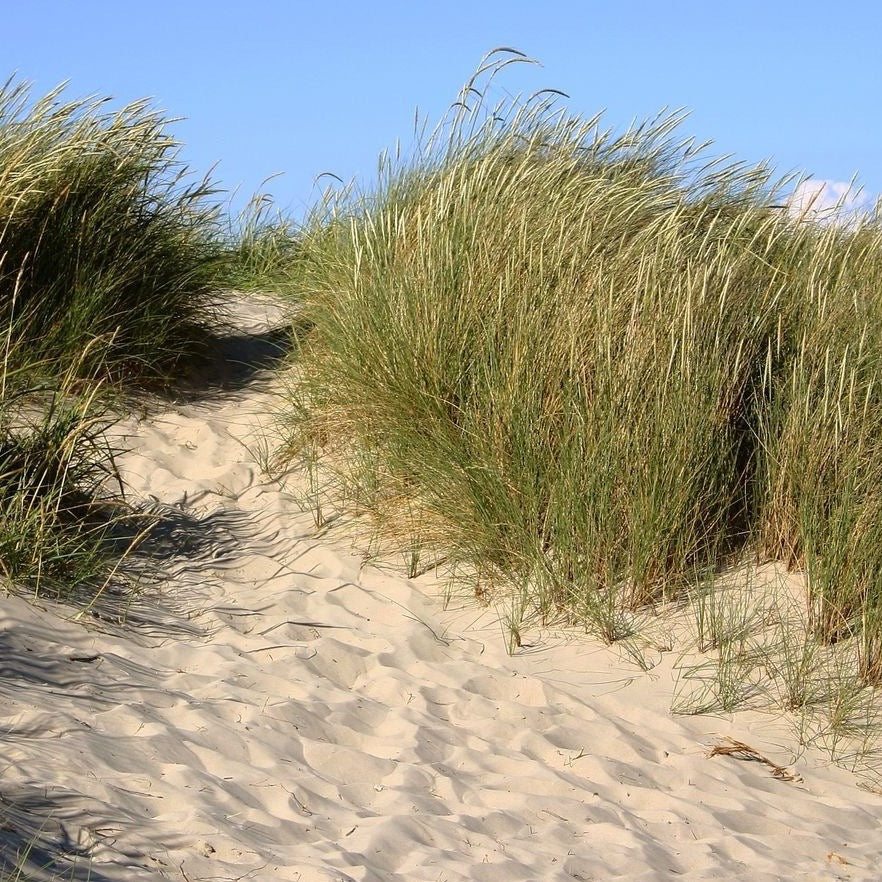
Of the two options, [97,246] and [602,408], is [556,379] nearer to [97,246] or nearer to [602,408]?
[602,408]

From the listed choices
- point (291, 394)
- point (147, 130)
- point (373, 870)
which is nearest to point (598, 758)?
point (373, 870)

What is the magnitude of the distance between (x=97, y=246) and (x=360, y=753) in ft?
11.6

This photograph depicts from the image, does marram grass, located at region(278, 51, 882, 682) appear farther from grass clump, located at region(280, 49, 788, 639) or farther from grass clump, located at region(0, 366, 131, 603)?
grass clump, located at region(0, 366, 131, 603)

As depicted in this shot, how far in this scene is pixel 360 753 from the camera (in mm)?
2971

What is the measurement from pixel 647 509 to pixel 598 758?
1073 millimetres

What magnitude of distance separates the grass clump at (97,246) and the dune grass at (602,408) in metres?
0.96

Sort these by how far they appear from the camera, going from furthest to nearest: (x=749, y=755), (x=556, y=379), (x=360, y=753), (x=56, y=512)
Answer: (x=556, y=379)
(x=56, y=512)
(x=749, y=755)
(x=360, y=753)

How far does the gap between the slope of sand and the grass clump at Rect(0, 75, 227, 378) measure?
155 centimetres

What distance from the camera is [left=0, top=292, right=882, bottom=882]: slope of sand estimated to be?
2375mm

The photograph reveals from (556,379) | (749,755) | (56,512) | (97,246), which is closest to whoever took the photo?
(749,755)

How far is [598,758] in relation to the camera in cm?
314

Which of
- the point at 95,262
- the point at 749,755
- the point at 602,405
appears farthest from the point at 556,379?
the point at 95,262

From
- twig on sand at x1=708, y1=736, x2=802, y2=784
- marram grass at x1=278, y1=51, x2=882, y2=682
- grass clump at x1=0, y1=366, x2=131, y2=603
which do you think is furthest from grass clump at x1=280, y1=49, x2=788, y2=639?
grass clump at x1=0, y1=366, x2=131, y2=603

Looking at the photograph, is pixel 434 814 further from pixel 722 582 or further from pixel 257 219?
pixel 257 219
